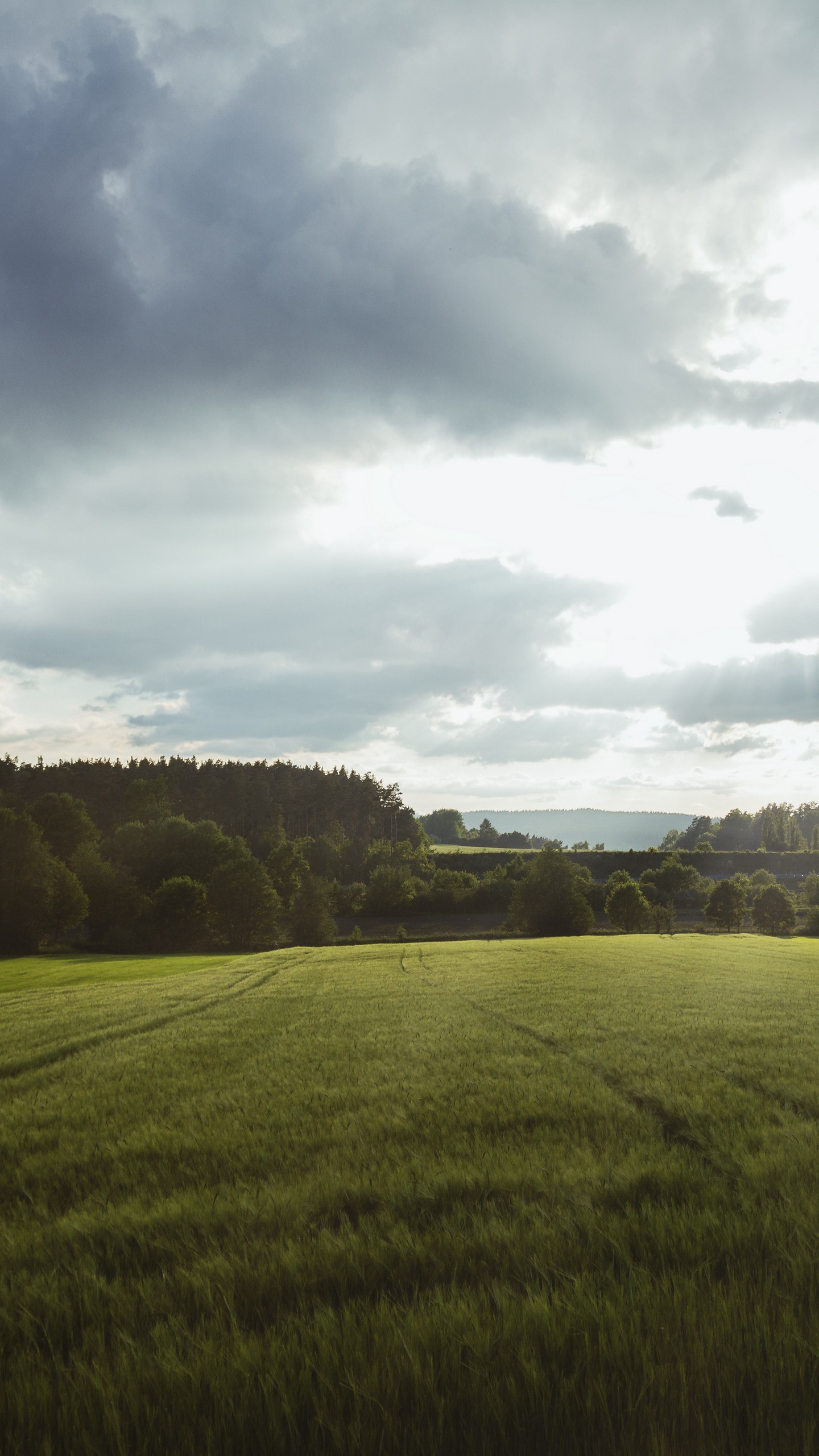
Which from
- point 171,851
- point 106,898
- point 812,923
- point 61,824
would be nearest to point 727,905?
point 812,923

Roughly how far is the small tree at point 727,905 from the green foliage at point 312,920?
58.0m

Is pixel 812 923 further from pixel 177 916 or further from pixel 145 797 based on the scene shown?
pixel 145 797

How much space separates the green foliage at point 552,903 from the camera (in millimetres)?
86250

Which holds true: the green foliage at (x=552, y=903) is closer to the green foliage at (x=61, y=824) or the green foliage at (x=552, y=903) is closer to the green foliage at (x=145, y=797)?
the green foliage at (x=61, y=824)

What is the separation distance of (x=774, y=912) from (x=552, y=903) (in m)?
37.7

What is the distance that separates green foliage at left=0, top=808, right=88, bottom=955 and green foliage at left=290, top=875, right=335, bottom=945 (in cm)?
2594

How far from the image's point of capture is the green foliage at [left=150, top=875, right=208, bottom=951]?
80125 millimetres

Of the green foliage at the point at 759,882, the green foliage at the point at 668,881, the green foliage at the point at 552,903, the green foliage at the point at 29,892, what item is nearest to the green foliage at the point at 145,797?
the green foliage at the point at 29,892

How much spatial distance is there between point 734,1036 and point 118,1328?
1117cm

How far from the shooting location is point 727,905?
95.0 m

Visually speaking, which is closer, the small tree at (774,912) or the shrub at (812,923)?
the small tree at (774,912)

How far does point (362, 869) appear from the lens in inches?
5162

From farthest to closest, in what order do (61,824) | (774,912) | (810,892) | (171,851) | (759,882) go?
(759,882) < (810,892) < (774,912) < (171,851) < (61,824)

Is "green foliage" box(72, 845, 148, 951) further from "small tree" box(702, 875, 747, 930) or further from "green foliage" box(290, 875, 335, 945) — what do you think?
"small tree" box(702, 875, 747, 930)
